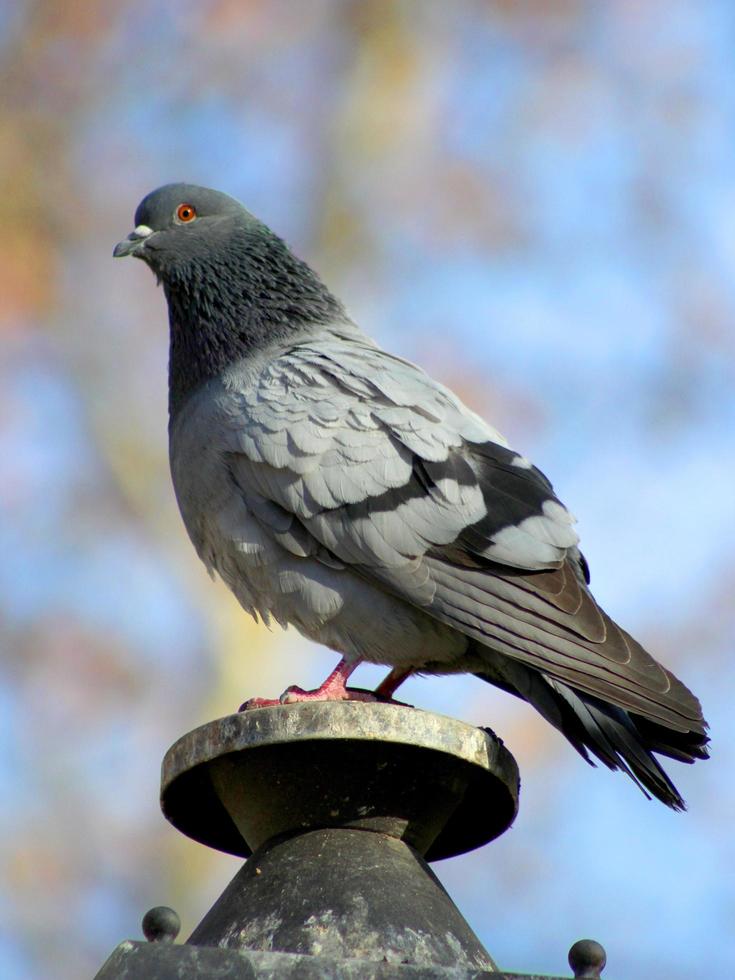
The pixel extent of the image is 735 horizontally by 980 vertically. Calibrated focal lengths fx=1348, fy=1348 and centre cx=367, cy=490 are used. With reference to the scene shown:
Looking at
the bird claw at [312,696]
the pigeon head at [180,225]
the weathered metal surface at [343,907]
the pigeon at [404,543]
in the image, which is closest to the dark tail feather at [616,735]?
the pigeon at [404,543]

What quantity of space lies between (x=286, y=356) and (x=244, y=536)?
2.84 feet

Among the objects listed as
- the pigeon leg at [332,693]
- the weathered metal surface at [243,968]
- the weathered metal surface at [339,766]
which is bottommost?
the weathered metal surface at [243,968]

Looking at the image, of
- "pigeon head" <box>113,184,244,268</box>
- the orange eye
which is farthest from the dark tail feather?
the orange eye

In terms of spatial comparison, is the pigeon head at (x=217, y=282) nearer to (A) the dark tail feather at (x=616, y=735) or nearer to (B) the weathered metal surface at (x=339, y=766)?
(A) the dark tail feather at (x=616, y=735)

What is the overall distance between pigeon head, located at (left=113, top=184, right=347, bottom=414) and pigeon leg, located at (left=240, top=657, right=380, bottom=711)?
1445 mm

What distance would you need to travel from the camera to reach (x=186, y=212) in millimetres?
6703

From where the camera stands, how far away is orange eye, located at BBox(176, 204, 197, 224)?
6691mm

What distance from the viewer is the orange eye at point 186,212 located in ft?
22.0

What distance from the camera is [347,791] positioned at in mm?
3818

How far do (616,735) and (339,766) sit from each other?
1355 mm

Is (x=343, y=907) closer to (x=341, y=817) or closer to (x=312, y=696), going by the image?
(x=341, y=817)

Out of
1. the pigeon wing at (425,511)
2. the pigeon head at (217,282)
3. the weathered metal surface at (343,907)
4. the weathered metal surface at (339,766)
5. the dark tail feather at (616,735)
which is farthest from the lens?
the pigeon head at (217,282)

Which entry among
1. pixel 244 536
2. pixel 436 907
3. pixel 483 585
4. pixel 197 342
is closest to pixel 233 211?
pixel 197 342

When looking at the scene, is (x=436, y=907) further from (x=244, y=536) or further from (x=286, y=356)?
(x=286, y=356)
